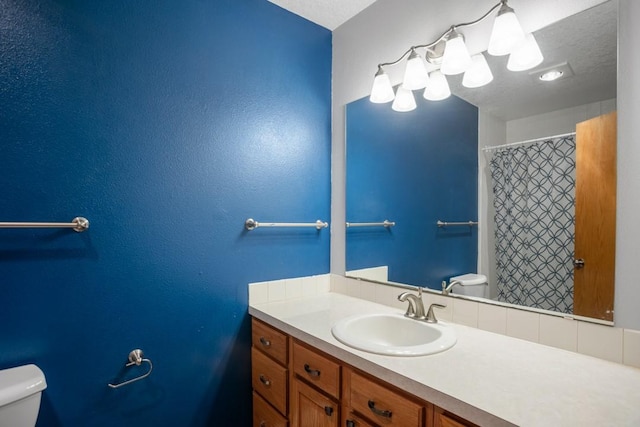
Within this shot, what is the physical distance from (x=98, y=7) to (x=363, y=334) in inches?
64.8

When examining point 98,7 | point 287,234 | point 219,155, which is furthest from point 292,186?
point 98,7

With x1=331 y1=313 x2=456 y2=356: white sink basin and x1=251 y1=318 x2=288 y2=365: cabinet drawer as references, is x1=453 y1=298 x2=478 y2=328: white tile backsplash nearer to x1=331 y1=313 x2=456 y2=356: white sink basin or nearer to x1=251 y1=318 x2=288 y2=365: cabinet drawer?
x1=331 y1=313 x2=456 y2=356: white sink basin

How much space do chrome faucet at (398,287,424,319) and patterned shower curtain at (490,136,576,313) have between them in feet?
0.97

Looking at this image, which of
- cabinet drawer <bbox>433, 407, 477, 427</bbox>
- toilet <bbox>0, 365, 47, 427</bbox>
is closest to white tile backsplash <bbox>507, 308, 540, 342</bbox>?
cabinet drawer <bbox>433, 407, 477, 427</bbox>

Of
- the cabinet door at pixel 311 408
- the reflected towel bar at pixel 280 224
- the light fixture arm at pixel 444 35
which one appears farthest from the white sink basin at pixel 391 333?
the light fixture arm at pixel 444 35

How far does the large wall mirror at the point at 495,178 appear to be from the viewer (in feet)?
3.39

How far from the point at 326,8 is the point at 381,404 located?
5.96 ft

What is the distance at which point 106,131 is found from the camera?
1255 millimetres

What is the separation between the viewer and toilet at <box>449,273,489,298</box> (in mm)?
1299

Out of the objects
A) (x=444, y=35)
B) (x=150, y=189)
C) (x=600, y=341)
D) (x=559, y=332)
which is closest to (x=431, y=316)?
(x=559, y=332)

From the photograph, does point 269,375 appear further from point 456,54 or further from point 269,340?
point 456,54

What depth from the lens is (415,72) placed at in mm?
1441

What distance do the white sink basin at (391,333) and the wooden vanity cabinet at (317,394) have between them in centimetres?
9

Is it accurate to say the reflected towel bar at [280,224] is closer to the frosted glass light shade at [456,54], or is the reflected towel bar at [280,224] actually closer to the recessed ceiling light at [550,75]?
the frosted glass light shade at [456,54]
